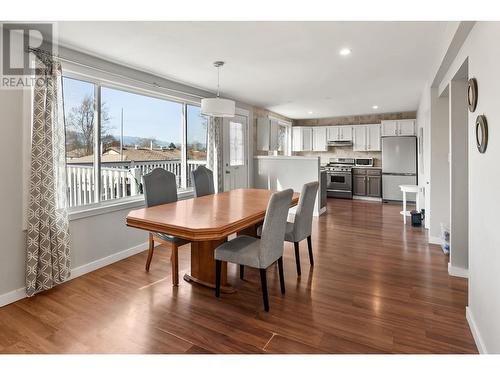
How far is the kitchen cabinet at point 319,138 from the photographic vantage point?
8992mm

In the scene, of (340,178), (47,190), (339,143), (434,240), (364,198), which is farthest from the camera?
(339,143)

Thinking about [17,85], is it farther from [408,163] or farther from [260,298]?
[408,163]

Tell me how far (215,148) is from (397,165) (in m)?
4.86

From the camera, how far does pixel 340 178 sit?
848cm

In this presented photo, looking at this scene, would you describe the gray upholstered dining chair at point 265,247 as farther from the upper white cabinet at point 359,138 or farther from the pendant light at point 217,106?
the upper white cabinet at point 359,138

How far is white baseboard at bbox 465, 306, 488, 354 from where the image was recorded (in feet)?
6.15

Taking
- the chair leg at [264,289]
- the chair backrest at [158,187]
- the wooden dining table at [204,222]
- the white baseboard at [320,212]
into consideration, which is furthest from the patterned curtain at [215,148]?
the chair leg at [264,289]

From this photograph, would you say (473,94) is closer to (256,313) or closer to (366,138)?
(256,313)

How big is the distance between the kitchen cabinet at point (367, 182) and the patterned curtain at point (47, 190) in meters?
7.17

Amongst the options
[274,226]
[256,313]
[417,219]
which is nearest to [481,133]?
[274,226]
